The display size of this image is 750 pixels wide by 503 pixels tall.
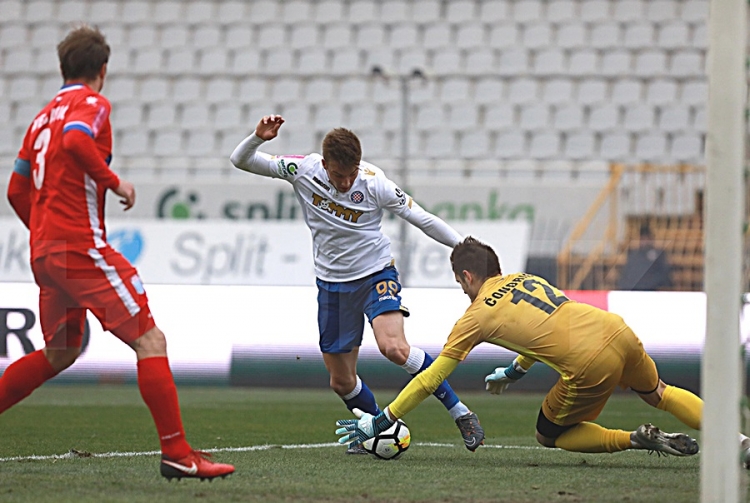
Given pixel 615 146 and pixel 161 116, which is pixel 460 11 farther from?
pixel 161 116

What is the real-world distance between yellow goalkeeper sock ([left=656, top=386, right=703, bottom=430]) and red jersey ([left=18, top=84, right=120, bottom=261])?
113 inches

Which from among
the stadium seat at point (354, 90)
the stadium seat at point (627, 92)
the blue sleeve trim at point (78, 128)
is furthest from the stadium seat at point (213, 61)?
the blue sleeve trim at point (78, 128)

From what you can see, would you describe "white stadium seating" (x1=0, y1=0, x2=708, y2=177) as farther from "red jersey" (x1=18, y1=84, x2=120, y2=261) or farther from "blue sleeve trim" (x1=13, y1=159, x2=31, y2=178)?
"red jersey" (x1=18, y1=84, x2=120, y2=261)

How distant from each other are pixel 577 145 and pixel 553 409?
13.2 m

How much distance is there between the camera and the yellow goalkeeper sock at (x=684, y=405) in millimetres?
5484

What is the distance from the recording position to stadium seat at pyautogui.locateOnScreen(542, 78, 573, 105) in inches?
748

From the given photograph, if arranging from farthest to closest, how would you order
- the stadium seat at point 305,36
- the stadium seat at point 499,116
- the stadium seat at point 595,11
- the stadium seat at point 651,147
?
the stadium seat at point 305,36, the stadium seat at point 595,11, the stadium seat at point 499,116, the stadium seat at point 651,147

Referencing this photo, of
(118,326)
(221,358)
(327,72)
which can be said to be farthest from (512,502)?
(327,72)

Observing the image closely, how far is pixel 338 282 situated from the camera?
6582 millimetres

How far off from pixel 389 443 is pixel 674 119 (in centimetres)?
1382

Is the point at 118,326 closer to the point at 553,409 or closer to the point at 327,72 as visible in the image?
the point at 553,409

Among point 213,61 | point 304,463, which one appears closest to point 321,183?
point 304,463

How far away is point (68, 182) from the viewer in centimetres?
466

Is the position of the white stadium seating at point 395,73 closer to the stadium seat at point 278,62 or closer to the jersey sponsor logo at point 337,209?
the stadium seat at point 278,62
